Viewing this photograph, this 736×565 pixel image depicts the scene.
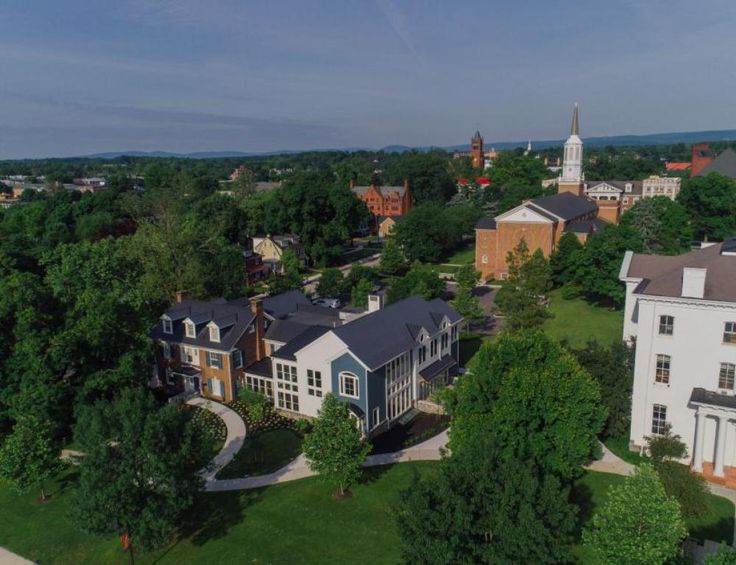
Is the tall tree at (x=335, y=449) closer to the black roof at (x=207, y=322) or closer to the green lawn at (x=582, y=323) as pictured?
the black roof at (x=207, y=322)

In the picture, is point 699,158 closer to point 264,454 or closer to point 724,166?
point 724,166

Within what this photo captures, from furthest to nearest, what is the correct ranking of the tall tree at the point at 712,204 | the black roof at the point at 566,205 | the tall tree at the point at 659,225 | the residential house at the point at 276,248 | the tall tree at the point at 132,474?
1. the residential house at the point at 276,248
2. the tall tree at the point at 712,204
3. the black roof at the point at 566,205
4. the tall tree at the point at 659,225
5. the tall tree at the point at 132,474

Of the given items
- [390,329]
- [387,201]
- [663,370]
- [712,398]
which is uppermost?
[387,201]

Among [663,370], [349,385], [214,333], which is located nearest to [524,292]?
[663,370]

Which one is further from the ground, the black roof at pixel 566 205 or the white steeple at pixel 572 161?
the white steeple at pixel 572 161

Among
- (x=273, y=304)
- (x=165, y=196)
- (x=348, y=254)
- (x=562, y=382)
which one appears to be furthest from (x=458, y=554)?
(x=165, y=196)

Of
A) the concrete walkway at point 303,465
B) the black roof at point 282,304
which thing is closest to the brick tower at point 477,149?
the black roof at point 282,304

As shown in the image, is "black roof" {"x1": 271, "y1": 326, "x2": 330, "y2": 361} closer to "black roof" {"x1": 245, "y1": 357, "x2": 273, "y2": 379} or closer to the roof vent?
"black roof" {"x1": 245, "y1": 357, "x2": 273, "y2": 379}
